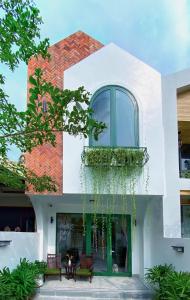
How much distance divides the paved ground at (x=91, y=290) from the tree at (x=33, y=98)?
7073 mm

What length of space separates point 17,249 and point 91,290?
2.74 m

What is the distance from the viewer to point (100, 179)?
1212 cm

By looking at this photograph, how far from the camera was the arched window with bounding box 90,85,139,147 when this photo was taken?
12.5 m

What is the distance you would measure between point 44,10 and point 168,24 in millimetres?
13912

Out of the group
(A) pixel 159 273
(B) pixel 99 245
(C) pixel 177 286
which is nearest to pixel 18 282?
(A) pixel 159 273

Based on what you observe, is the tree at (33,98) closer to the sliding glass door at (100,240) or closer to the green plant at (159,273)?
the green plant at (159,273)

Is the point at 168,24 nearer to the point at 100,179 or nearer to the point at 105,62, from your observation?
the point at 105,62

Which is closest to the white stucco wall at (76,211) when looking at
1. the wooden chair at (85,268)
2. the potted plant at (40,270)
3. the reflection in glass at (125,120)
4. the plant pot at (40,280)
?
the potted plant at (40,270)

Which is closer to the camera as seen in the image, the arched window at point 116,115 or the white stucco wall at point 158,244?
the white stucco wall at point 158,244

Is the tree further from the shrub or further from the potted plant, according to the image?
the potted plant

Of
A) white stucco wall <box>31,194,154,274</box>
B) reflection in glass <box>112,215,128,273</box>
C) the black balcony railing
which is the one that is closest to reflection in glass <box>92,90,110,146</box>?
the black balcony railing

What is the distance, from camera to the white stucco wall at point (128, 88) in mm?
12281

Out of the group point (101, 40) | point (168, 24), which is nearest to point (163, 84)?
point (101, 40)

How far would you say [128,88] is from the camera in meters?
12.9
